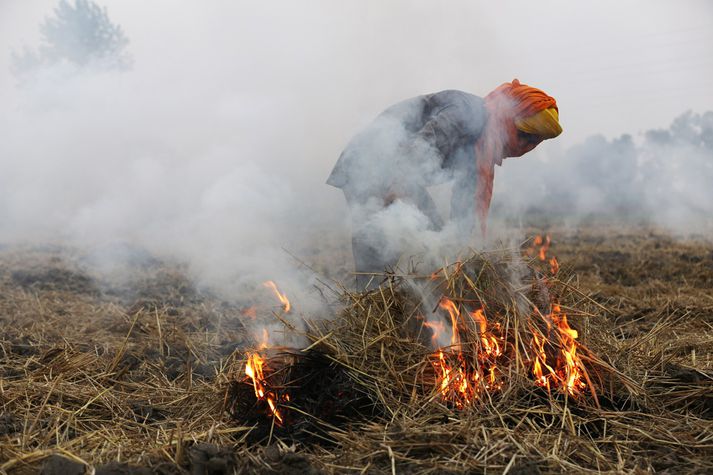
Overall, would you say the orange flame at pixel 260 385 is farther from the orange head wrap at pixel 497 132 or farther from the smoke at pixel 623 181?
the smoke at pixel 623 181

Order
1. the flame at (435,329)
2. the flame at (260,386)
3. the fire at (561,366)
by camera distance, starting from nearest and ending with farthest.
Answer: the flame at (260,386)
the fire at (561,366)
the flame at (435,329)

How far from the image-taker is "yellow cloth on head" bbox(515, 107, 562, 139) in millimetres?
4453

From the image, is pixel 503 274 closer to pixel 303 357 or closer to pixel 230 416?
pixel 303 357

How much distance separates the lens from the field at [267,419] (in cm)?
258

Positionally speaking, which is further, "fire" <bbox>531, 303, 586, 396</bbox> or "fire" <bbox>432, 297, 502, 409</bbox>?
"fire" <bbox>531, 303, 586, 396</bbox>

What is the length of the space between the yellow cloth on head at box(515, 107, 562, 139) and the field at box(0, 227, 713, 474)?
1029mm

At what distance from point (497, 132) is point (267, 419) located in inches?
106

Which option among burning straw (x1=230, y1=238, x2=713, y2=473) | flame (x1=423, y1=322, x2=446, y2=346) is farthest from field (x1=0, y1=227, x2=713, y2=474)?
flame (x1=423, y1=322, x2=446, y2=346)

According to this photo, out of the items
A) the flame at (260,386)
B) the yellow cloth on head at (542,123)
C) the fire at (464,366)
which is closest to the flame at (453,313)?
the fire at (464,366)

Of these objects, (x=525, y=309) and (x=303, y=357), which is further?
(x=525, y=309)

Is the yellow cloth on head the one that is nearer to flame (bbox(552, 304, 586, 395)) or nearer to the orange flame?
flame (bbox(552, 304, 586, 395))

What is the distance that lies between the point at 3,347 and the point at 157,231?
5575mm

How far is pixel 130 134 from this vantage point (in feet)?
34.6

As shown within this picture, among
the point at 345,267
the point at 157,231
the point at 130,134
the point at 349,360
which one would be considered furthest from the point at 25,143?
the point at 349,360
